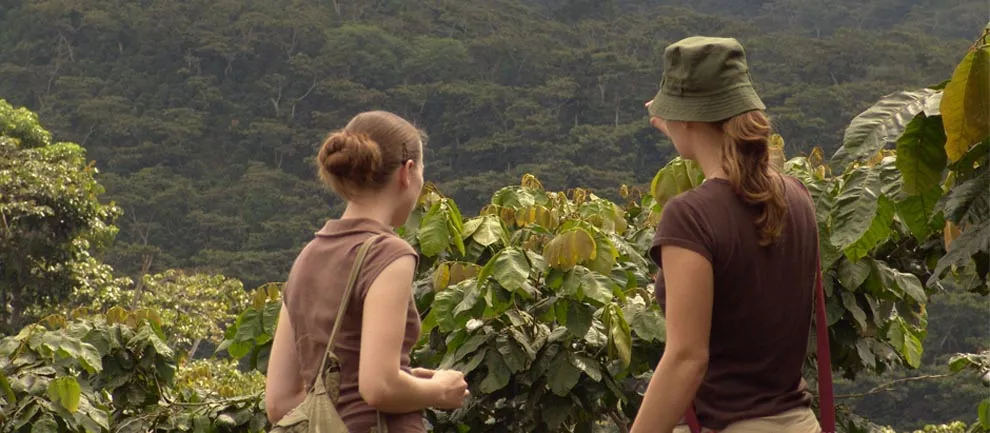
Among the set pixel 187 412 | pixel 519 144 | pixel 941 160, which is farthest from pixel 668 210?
pixel 519 144

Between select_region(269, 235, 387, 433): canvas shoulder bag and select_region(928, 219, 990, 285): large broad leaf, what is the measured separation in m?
0.71

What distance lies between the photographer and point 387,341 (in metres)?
1.66

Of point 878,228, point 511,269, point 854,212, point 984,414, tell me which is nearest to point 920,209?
point 854,212

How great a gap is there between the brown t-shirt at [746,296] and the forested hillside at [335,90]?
93.4 ft

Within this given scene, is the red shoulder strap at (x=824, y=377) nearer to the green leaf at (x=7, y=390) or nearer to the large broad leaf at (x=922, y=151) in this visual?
the large broad leaf at (x=922, y=151)

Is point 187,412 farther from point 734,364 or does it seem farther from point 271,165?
point 271,165

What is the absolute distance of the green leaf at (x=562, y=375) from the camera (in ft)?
9.83

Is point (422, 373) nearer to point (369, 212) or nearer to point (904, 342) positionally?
point (369, 212)

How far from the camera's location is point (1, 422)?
3.29 m

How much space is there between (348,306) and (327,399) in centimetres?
12

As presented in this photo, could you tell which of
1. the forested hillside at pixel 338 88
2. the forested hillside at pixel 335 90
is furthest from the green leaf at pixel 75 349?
the forested hillside at pixel 338 88

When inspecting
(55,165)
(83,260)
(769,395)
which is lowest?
(83,260)

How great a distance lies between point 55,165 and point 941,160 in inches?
637

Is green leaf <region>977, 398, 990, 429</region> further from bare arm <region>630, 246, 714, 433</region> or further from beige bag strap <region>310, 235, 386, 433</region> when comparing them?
beige bag strap <region>310, 235, 386, 433</region>
